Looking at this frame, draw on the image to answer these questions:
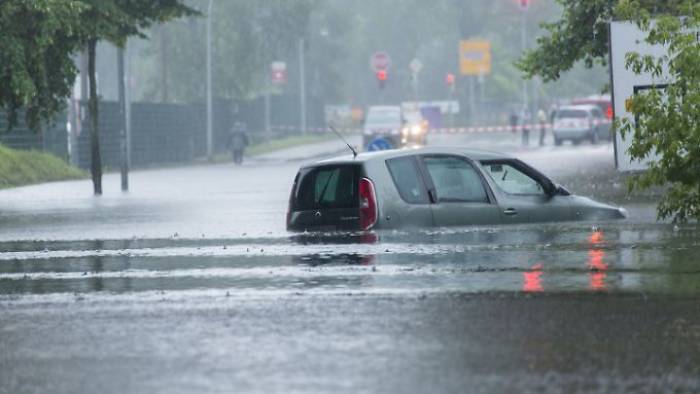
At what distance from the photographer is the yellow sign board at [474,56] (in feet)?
Result: 391

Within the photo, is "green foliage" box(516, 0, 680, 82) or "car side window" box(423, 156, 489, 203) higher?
"green foliage" box(516, 0, 680, 82)

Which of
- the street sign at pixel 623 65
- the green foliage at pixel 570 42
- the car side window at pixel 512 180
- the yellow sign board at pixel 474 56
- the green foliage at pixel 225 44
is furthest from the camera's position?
the yellow sign board at pixel 474 56

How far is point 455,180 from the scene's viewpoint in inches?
741

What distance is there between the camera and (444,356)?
1013cm

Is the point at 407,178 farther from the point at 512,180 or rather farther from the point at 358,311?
the point at 358,311

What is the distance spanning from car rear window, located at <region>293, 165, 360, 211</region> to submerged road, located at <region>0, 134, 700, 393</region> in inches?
21.1

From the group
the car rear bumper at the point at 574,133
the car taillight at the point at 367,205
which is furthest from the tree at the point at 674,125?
the car rear bumper at the point at 574,133

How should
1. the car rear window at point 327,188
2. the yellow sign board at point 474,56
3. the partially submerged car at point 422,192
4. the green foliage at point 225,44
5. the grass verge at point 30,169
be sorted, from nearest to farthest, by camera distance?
1. the partially submerged car at point 422,192
2. the car rear window at point 327,188
3. the grass verge at point 30,169
4. the green foliage at point 225,44
5. the yellow sign board at point 474,56

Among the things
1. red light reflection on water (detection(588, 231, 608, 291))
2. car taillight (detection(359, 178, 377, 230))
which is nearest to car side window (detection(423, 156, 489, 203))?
car taillight (detection(359, 178, 377, 230))

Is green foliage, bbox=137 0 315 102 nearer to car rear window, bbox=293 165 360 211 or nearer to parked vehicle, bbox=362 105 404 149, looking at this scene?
parked vehicle, bbox=362 105 404 149

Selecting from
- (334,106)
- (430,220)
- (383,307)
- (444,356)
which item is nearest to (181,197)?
(430,220)

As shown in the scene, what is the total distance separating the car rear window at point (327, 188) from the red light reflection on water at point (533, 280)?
3.46m

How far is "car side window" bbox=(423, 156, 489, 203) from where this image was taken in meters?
18.7

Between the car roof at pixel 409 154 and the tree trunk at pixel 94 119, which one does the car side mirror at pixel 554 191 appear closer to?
the car roof at pixel 409 154
